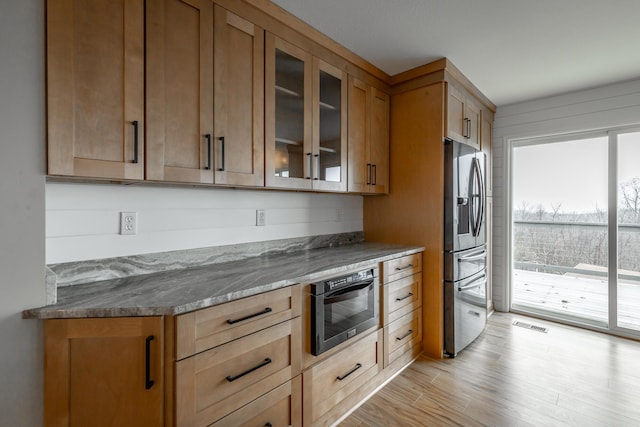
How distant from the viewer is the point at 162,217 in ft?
5.68

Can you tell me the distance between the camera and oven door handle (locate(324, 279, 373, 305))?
178 cm

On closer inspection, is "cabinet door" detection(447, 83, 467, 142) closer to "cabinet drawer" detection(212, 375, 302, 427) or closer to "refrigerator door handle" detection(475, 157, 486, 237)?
"refrigerator door handle" detection(475, 157, 486, 237)

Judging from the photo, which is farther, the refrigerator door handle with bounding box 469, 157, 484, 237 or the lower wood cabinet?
the refrigerator door handle with bounding box 469, 157, 484, 237

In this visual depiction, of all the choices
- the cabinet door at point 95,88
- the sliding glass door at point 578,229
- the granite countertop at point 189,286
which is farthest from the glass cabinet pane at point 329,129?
the sliding glass door at point 578,229

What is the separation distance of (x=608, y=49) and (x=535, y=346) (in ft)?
8.53

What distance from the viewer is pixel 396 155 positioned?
2873 millimetres

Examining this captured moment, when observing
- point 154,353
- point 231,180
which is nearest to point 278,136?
point 231,180

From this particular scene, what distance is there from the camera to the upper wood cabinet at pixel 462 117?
2658 millimetres

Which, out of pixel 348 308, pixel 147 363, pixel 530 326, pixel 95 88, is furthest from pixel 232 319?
pixel 530 326

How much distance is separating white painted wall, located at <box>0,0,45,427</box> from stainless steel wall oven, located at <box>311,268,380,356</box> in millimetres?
1163

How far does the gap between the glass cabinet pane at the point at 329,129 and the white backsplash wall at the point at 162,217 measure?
0.37 m

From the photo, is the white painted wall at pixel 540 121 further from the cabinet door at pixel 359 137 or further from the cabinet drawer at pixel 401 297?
the cabinet door at pixel 359 137

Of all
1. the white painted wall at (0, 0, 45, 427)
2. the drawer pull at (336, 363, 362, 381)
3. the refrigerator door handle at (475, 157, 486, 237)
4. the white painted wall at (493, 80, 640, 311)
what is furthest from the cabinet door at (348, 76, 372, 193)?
the white painted wall at (493, 80, 640, 311)

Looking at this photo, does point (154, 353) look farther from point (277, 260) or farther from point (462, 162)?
point (462, 162)
